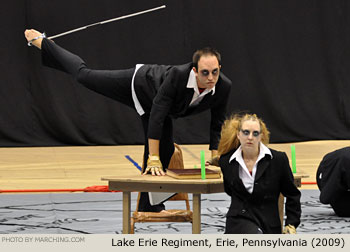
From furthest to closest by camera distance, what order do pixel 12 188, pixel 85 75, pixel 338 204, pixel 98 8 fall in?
1. pixel 98 8
2. pixel 12 188
3. pixel 338 204
4. pixel 85 75

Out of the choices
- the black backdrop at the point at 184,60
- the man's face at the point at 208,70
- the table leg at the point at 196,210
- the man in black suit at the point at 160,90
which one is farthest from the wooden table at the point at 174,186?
the black backdrop at the point at 184,60

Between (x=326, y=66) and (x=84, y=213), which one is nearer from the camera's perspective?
(x=84, y=213)

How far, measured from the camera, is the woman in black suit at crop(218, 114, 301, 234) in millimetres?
3291

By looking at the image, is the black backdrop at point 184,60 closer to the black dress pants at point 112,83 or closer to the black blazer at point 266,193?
the black dress pants at point 112,83

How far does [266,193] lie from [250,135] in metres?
0.27

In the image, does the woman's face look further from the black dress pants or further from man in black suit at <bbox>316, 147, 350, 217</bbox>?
man in black suit at <bbox>316, 147, 350, 217</bbox>

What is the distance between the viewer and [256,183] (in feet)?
10.8

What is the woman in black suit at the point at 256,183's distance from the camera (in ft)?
10.8

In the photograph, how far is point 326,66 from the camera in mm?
9750

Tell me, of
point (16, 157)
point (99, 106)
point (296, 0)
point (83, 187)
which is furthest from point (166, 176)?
point (296, 0)

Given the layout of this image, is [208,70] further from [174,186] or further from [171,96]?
[174,186]

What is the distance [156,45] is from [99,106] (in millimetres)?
1068

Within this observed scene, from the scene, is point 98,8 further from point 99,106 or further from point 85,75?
point 85,75

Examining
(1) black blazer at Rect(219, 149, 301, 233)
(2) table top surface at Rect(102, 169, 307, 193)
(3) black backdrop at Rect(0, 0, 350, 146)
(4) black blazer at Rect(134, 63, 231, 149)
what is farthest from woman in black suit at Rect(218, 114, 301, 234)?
(3) black backdrop at Rect(0, 0, 350, 146)
